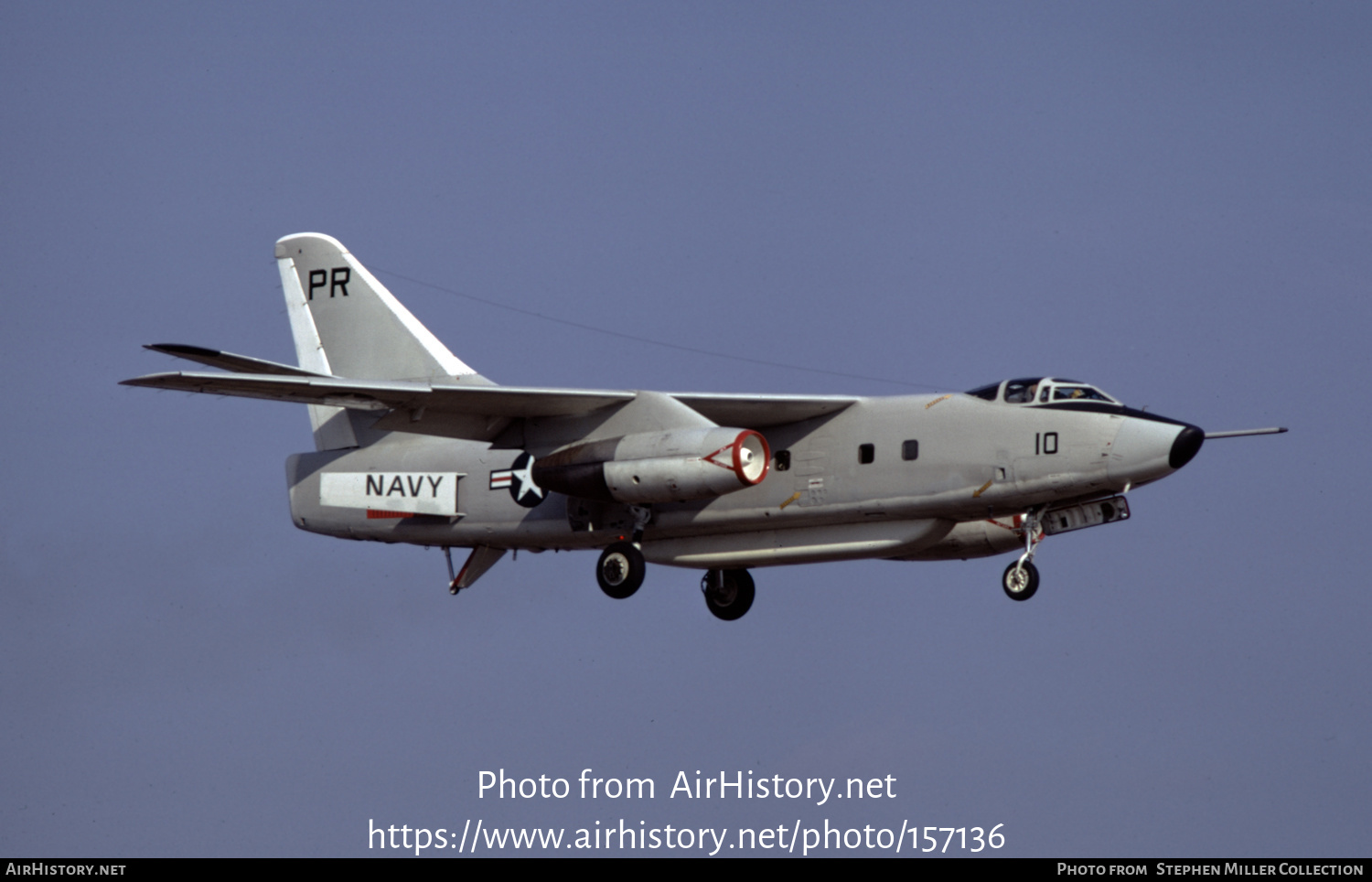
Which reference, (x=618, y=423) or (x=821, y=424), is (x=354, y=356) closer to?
(x=618, y=423)

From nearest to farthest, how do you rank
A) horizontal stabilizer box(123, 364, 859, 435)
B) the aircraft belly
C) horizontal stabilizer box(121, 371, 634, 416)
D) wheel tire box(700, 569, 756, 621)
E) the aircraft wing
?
horizontal stabilizer box(121, 371, 634, 416)
horizontal stabilizer box(123, 364, 859, 435)
the aircraft belly
the aircraft wing
wheel tire box(700, 569, 756, 621)

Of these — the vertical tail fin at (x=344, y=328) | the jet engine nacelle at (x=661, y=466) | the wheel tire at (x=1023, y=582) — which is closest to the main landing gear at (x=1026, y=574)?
the wheel tire at (x=1023, y=582)

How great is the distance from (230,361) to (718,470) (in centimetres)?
754

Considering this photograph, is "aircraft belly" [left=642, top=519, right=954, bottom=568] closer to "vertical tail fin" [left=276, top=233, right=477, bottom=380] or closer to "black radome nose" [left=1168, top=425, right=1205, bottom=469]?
"black radome nose" [left=1168, top=425, right=1205, bottom=469]

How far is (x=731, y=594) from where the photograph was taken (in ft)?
99.2

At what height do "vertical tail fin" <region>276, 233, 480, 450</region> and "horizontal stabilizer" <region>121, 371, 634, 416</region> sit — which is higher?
"vertical tail fin" <region>276, 233, 480, 450</region>

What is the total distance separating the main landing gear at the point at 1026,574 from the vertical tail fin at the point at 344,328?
1043cm

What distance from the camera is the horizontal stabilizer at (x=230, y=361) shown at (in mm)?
25250

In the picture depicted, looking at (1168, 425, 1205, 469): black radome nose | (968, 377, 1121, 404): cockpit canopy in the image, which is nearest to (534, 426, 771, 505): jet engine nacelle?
(968, 377, 1121, 404): cockpit canopy

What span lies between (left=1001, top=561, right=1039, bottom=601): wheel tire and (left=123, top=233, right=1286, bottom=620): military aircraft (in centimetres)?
2

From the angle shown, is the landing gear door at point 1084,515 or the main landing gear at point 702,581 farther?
the main landing gear at point 702,581

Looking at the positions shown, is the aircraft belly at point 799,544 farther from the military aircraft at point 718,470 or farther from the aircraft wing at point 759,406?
the aircraft wing at point 759,406

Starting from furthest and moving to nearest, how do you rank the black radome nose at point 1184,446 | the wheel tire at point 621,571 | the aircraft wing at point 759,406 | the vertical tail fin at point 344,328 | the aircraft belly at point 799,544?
the vertical tail fin at point 344,328, the wheel tire at point 621,571, the aircraft wing at point 759,406, the aircraft belly at point 799,544, the black radome nose at point 1184,446

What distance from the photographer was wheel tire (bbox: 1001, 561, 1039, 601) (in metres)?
25.9
